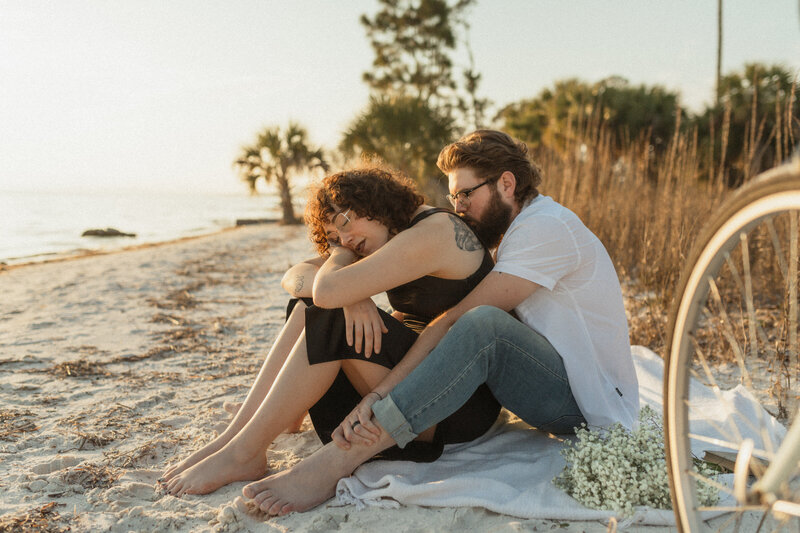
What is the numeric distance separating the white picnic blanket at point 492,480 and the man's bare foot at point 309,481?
52 millimetres

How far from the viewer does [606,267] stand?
2182mm

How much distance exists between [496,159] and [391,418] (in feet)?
3.53

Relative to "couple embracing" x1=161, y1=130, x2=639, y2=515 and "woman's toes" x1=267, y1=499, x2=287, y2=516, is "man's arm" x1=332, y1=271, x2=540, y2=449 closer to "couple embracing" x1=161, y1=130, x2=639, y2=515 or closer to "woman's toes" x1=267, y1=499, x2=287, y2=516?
"couple embracing" x1=161, y1=130, x2=639, y2=515

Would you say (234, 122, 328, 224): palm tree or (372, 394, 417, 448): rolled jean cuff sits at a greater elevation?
(234, 122, 328, 224): palm tree

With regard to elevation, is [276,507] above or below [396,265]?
below

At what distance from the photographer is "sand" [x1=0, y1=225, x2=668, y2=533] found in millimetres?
1827

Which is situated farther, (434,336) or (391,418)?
(434,336)

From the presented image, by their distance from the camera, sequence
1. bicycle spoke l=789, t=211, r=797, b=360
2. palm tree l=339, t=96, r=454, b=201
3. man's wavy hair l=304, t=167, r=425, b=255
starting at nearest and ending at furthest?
1. bicycle spoke l=789, t=211, r=797, b=360
2. man's wavy hair l=304, t=167, r=425, b=255
3. palm tree l=339, t=96, r=454, b=201

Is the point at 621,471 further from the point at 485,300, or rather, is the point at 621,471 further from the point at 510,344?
the point at 485,300

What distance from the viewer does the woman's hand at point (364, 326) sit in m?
2.00

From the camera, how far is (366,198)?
7.50 ft

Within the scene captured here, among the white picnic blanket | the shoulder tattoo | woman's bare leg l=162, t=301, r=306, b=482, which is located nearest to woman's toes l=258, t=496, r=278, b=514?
the white picnic blanket

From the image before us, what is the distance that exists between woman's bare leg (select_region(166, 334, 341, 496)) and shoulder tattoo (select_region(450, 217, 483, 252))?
0.63 m

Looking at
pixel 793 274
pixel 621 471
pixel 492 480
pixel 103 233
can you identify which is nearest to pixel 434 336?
pixel 492 480
